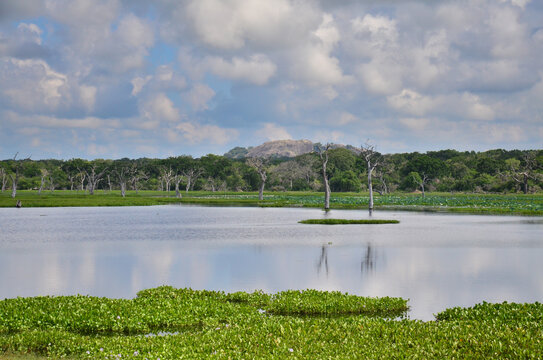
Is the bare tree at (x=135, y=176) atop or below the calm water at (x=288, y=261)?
atop

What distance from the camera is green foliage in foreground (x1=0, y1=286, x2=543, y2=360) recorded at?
13.1 metres

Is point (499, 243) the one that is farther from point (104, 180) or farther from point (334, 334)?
point (104, 180)

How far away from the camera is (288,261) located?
1272 inches

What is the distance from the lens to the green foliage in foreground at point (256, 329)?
514 inches

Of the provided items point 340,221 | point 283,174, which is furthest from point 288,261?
point 283,174

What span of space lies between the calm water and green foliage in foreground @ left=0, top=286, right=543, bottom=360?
313 centimetres

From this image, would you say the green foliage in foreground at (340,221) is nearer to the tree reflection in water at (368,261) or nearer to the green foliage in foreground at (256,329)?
the tree reflection in water at (368,261)

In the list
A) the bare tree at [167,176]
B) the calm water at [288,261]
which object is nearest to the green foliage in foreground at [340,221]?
the calm water at [288,261]

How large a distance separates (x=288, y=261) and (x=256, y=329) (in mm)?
17251

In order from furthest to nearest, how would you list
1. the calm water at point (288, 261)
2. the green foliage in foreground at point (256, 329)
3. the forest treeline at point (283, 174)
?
the forest treeline at point (283, 174), the calm water at point (288, 261), the green foliage in foreground at point (256, 329)

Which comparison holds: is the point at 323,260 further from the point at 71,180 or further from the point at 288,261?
the point at 71,180

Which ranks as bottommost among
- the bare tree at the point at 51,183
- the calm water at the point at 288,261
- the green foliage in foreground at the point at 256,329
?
the calm water at the point at 288,261

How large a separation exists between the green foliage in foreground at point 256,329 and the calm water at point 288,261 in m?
3.13

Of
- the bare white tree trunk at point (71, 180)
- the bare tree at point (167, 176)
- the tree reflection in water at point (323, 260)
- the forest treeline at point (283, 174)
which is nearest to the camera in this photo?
the tree reflection in water at point (323, 260)
